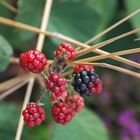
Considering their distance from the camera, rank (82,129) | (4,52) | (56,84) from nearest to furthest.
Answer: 1. (56,84)
2. (4,52)
3. (82,129)

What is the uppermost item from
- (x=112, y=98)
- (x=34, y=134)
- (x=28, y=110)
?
(x=112, y=98)

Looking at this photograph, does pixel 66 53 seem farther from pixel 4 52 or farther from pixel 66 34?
pixel 66 34

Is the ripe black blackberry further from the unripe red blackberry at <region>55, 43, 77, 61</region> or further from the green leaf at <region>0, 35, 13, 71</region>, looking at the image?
the green leaf at <region>0, 35, 13, 71</region>

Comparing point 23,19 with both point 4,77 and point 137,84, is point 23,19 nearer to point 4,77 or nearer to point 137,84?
point 4,77

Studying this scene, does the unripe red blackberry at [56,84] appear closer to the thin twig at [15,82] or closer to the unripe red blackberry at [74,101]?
the unripe red blackberry at [74,101]

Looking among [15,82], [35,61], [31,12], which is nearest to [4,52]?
[15,82]

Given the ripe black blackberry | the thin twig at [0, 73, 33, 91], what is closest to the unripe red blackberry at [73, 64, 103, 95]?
the ripe black blackberry

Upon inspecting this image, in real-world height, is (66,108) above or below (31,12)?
below

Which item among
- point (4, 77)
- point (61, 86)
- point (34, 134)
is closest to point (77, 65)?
point (61, 86)
